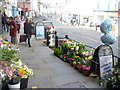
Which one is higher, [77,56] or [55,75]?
[77,56]

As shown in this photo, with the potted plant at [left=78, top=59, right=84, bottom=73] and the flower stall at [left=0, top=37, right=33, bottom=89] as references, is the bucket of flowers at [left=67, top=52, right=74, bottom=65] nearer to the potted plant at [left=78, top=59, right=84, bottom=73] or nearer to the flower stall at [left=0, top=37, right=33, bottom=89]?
the potted plant at [left=78, top=59, right=84, bottom=73]

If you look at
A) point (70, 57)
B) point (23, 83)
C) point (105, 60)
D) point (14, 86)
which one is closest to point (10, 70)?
point (14, 86)

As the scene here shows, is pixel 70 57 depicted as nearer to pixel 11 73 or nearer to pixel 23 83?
pixel 23 83

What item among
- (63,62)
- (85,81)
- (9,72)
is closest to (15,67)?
(9,72)

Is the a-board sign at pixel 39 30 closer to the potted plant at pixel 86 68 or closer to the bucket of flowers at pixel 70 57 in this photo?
the bucket of flowers at pixel 70 57

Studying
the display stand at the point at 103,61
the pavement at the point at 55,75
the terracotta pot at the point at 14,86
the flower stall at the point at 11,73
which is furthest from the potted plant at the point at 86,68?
the terracotta pot at the point at 14,86

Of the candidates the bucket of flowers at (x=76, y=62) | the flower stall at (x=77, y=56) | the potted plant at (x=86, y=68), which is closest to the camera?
the potted plant at (x=86, y=68)

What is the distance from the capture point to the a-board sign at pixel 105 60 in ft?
19.9

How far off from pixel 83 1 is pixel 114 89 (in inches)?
1730

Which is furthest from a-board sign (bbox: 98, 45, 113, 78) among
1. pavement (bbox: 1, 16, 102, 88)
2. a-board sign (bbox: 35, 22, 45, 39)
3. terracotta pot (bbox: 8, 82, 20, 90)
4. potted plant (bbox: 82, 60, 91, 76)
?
a-board sign (bbox: 35, 22, 45, 39)

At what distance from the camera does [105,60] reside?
6152mm

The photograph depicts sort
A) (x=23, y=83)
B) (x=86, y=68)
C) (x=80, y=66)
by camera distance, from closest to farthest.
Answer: (x=23, y=83)
(x=86, y=68)
(x=80, y=66)

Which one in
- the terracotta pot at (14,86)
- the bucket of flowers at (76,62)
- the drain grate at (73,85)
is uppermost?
the bucket of flowers at (76,62)

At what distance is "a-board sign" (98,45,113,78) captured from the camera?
19.9 ft
